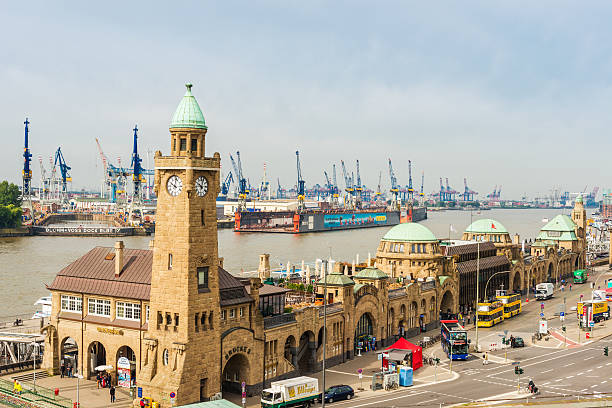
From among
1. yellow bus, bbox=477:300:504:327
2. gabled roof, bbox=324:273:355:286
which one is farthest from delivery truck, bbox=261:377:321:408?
yellow bus, bbox=477:300:504:327

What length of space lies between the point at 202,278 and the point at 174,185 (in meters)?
7.45

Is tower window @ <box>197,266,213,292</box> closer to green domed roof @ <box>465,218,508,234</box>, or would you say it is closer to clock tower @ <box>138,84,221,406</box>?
clock tower @ <box>138,84,221,406</box>

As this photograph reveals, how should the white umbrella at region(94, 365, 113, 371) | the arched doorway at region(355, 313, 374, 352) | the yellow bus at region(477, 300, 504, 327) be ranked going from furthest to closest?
the yellow bus at region(477, 300, 504, 327), the arched doorway at region(355, 313, 374, 352), the white umbrella at region(94, 365, 113, 371)

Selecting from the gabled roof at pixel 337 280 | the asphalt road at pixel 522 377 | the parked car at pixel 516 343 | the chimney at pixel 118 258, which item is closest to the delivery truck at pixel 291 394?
the asphalt road at pixel 522 377

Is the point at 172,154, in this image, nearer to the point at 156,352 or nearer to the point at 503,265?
the point at 156,352

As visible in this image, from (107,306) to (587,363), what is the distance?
4848cm

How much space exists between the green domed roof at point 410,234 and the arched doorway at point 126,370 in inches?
1807

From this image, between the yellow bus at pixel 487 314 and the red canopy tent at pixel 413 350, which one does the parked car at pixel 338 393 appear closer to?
the red canopy tent at pixel 413 350

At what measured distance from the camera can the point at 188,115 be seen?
52625 mm

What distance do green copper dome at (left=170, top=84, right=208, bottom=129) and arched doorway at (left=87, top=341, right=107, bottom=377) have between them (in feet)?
70.3

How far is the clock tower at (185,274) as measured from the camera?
50781 millimetres

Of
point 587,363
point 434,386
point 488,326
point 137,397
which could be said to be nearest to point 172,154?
point 137,397

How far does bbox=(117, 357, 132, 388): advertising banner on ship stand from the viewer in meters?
56.5

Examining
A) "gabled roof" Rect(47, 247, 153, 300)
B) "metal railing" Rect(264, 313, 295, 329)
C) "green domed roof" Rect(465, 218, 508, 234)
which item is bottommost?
"metal railing" Rect(264, 313, 295, 329)
